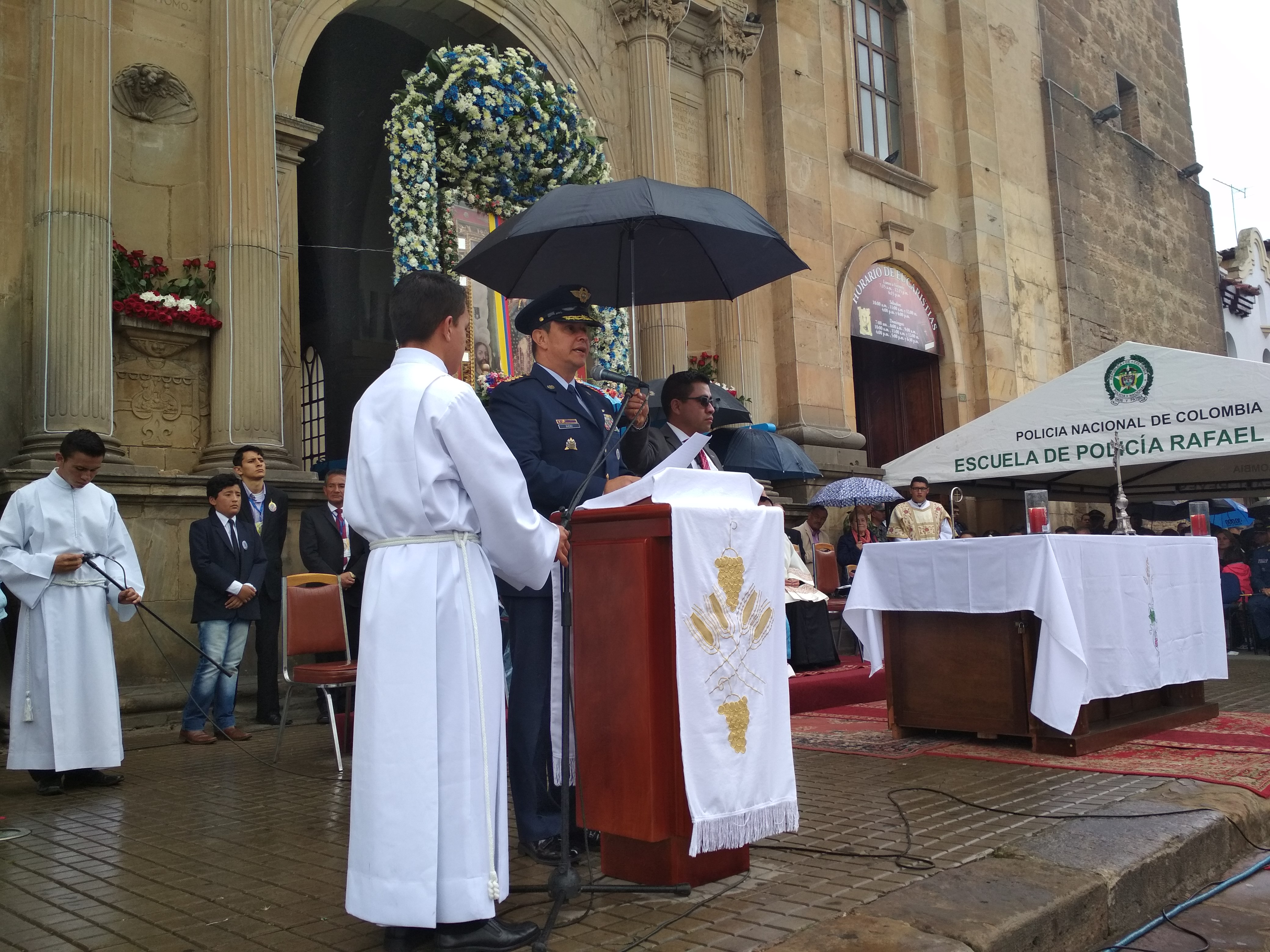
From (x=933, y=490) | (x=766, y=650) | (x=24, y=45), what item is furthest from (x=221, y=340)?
(x=933, y=490)

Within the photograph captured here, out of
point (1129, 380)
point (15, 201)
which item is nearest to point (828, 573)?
point (1129, 380)

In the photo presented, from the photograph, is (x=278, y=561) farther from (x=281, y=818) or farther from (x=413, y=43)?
(x=413, y=43)

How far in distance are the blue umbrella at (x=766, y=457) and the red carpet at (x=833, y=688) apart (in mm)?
2435

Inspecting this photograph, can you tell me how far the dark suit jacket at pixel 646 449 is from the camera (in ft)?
16.5

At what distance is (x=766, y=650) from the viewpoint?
363cm

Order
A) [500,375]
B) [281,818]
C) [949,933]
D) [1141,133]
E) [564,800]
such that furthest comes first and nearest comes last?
[1141,133], [500,375], [281,818], [564,800], [949,933]

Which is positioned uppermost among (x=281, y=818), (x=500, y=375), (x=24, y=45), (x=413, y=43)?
(x=413, y=43)

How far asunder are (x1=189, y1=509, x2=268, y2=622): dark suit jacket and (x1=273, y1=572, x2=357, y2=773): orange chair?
23.1 inches

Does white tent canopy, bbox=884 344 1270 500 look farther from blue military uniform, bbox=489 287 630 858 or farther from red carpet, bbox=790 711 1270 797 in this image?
blue military uniform, bbox=489 287 630 858

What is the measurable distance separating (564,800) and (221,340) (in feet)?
21.2

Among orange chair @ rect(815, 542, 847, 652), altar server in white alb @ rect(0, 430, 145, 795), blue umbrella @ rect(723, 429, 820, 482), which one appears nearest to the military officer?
altar server in white alb @ rect(0, 430, 145, 795)

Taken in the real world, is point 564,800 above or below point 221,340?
below

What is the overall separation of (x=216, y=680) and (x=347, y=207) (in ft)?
24.8

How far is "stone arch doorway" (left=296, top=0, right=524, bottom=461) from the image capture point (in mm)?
12891
